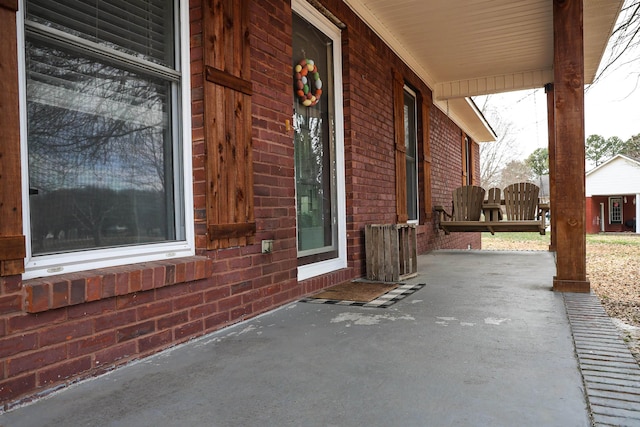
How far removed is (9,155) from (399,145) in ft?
15.3

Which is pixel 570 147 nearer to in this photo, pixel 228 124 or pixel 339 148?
pixel 339 148

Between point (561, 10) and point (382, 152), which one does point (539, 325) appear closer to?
point (561, 10)

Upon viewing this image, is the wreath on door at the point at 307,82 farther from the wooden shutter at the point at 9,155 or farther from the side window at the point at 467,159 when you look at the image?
the side window at the point at 467,159

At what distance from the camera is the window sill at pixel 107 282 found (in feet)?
5.36

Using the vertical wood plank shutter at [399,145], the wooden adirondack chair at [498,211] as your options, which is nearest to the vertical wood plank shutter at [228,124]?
the vertical wood plank shutter at [399,145]

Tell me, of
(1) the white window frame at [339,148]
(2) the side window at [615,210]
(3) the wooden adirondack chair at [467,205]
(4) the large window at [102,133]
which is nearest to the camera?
(4) the large window at [102,133]

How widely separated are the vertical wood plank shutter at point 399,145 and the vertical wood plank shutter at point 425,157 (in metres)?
1.30

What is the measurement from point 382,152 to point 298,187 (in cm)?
180

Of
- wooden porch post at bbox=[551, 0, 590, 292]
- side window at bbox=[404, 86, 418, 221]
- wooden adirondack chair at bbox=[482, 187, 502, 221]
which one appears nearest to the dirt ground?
wooden porch post at bbox=[551, 0, 590, 292]

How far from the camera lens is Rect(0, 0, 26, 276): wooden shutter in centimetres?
156

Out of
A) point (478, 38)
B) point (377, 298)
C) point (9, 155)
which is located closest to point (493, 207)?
point (478, 38)

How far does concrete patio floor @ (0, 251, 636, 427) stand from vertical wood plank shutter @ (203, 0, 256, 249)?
624 mm

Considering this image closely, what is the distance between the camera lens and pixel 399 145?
5660 mm

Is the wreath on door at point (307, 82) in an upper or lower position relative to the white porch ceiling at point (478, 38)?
lower
